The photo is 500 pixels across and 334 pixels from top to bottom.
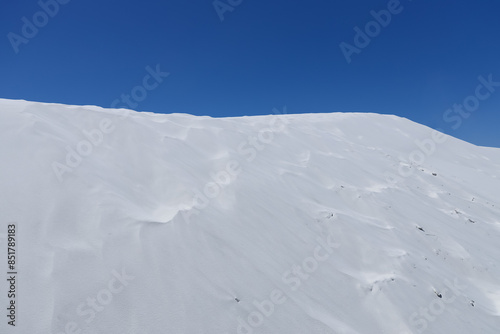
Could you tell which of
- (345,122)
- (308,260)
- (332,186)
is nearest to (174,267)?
(308,260)

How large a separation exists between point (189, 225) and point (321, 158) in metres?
5.11

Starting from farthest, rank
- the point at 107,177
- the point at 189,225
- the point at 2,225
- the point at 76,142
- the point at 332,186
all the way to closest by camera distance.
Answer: the point at 332,186, the point at 76,142, the point at 107,177, the point at 189,225, the point at 2,225

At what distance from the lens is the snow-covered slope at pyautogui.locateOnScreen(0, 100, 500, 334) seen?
8.73 feet

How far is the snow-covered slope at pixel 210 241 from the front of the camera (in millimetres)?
2660

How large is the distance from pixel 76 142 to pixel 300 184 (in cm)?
407

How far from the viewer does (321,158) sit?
25.6 ft

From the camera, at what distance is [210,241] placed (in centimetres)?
346

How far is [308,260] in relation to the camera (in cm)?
375

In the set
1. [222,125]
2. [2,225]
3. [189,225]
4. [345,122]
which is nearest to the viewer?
[2,225]

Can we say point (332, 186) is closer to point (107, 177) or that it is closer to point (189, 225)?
point (189, 225)

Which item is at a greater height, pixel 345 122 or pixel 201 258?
pixel 345 122

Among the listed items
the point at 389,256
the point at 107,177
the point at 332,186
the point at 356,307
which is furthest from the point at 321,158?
the point at 107,177

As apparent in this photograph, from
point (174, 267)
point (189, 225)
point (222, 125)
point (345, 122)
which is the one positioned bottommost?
point (174, 267)

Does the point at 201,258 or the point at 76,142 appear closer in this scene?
the point at 201,258
